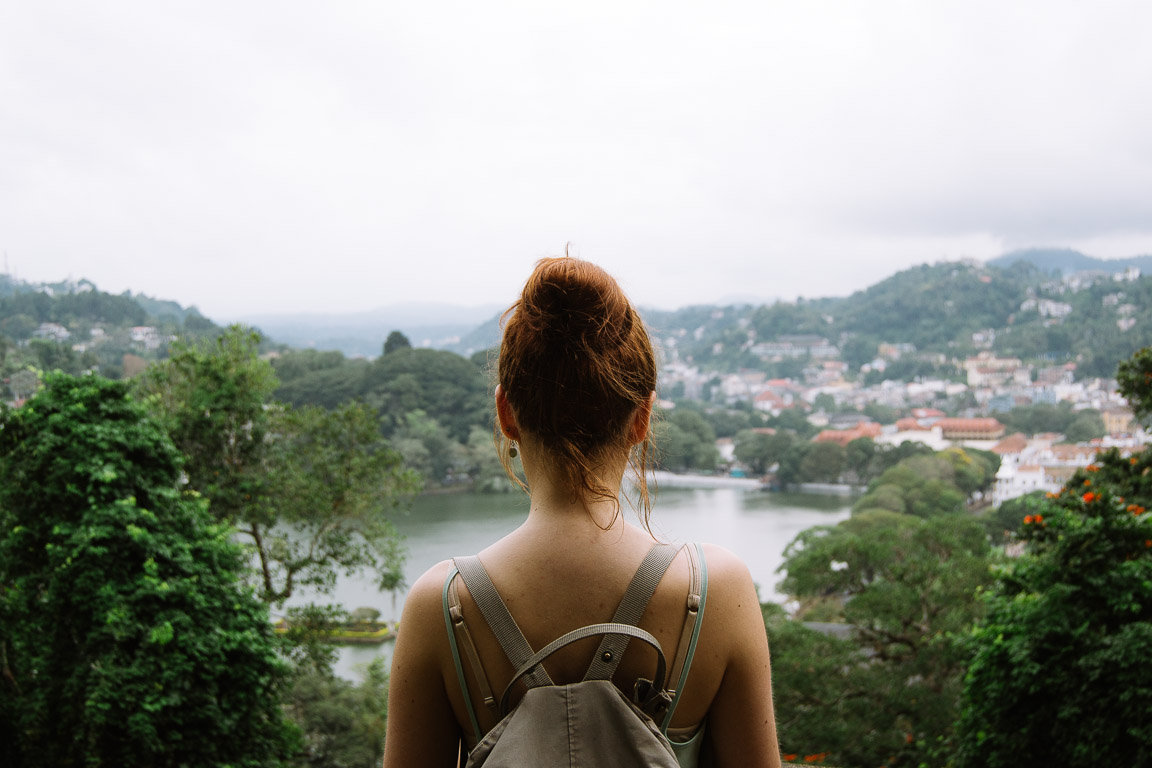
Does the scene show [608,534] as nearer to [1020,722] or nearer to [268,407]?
[1020,722]

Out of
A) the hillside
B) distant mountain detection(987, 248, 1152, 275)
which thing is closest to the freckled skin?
the hillside

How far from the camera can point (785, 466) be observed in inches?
906

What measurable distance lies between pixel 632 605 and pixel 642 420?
193 mm

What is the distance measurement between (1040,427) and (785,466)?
24.7 ft

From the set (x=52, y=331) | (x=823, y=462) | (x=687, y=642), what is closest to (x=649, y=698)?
(x=687, y=642)

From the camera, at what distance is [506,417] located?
85cm

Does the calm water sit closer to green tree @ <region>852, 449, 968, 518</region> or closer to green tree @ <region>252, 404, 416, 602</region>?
green tree @ <region>852, 449, 968, 518</region>

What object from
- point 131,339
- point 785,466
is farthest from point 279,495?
point 785,466

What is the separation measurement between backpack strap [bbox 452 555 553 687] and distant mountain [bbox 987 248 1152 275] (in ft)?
177

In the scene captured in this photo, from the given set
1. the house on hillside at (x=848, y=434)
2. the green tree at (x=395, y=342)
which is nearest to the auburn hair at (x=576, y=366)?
the green tree at (x=395, y=342)

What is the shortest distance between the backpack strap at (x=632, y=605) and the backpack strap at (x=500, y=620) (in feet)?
0.17

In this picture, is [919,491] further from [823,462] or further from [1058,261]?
[1058,261]

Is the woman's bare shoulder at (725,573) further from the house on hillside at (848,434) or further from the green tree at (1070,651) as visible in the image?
the house on hillside at (848,434)

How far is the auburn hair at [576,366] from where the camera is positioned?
30.7 inches
